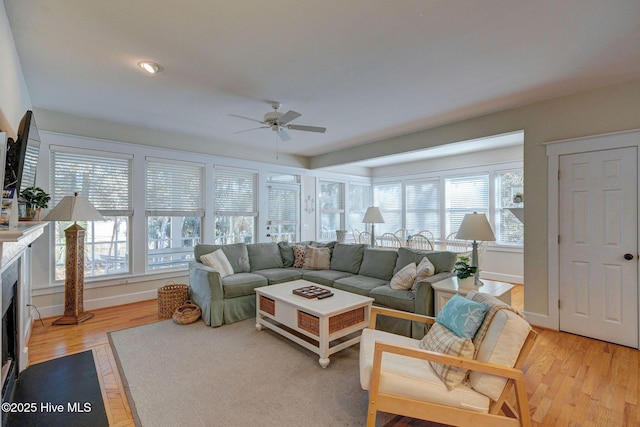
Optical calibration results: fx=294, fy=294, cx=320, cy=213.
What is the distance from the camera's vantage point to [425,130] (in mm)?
4473

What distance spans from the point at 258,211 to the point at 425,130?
3311 mm

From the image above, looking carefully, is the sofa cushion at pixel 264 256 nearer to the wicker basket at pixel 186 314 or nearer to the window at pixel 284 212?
the wicker basket at pixel 186 314

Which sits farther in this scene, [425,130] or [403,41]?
[425,130]

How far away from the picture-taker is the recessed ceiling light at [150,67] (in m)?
2.53

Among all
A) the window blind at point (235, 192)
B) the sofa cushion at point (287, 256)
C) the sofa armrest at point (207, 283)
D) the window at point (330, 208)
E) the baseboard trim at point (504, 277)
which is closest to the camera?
the sofa armrest at point (207, 283)

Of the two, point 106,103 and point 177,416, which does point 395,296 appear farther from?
point 106,103

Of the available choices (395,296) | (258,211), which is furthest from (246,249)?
(395,296)

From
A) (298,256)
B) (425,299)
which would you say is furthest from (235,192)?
(425,299)

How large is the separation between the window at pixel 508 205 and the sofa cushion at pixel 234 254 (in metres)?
4.82

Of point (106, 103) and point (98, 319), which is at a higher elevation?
point (106, 103)

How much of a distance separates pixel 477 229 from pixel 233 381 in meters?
2.48

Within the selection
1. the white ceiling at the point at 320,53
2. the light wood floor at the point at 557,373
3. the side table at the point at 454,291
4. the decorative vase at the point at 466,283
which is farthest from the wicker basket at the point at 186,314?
the decorative vase at the point at 466,283

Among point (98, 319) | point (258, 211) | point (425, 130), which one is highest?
point (425, 130)

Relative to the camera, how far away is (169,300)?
3.77 metres
